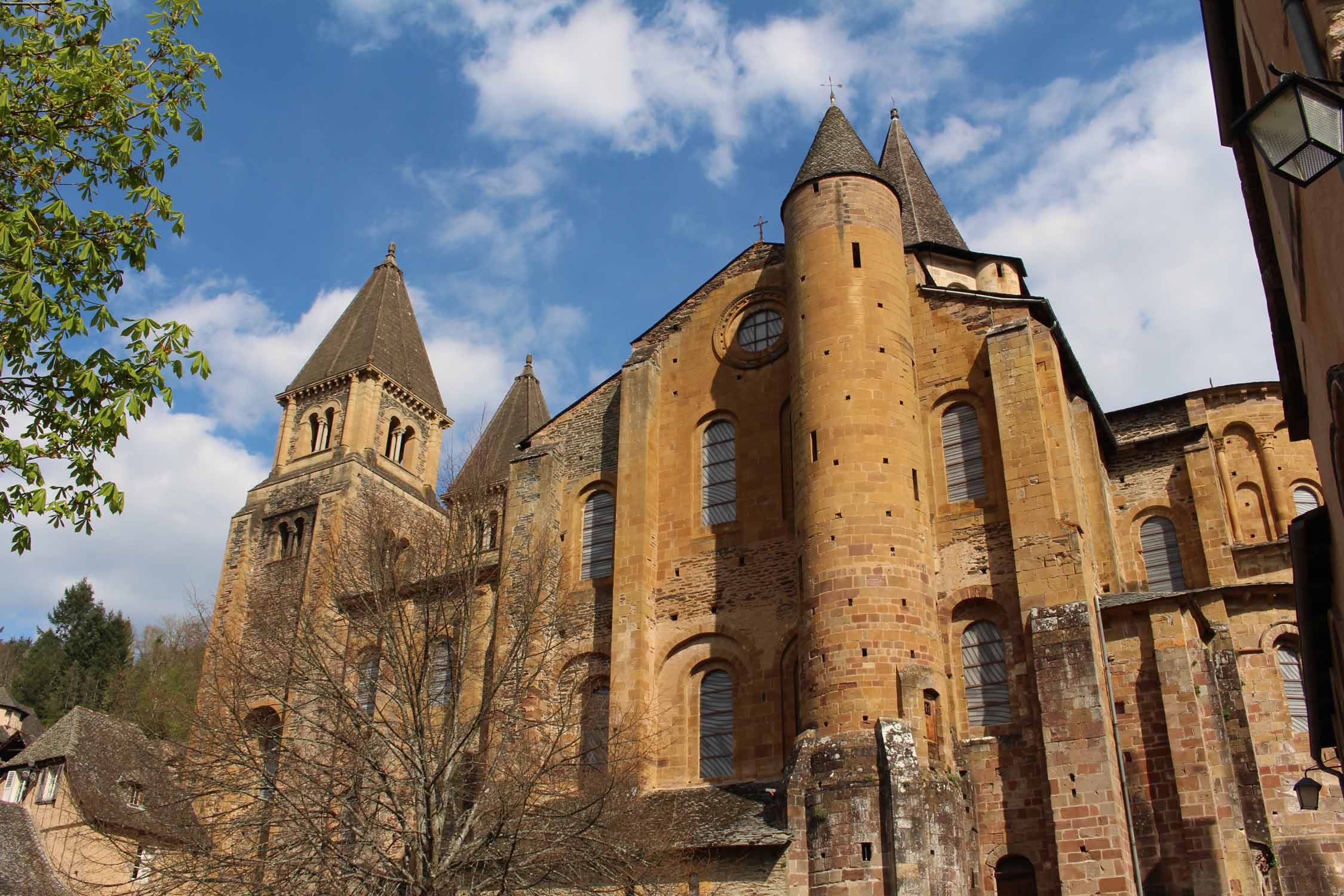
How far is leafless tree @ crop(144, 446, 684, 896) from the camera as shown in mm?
14570

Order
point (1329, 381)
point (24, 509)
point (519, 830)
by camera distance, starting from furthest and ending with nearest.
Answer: point (519, 830)
point (24, 509)
point (1329, 381)

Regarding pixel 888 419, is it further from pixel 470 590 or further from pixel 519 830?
pixel 519 830

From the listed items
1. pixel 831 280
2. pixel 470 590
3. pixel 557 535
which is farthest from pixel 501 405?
pixel 470 590

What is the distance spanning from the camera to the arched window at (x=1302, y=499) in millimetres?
28500

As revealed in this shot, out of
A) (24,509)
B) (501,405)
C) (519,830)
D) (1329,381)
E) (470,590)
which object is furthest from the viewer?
(501,405)

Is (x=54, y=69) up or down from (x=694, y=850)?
up

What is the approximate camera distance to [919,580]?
66.6ft

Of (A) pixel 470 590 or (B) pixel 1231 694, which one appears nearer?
(A) pixel 470 590

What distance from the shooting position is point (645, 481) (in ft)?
79.3

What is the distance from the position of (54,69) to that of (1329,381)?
32.4ft

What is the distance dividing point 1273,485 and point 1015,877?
15.6 meters

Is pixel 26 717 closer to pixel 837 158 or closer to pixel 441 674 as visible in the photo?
pixel 441 674

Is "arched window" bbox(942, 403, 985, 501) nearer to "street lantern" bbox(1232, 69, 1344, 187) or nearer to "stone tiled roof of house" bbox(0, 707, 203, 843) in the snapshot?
"street lantern" bbox(1232, 69, 1344, 187)

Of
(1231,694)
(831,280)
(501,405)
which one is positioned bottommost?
(1231,694)
